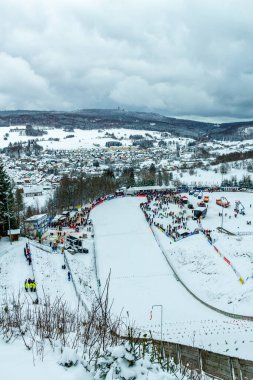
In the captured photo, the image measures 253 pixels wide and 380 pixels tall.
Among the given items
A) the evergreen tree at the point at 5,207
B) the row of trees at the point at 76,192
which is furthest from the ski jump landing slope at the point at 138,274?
the row of trees at the point at 76,192

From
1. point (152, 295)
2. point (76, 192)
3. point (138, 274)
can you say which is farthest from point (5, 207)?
point (76, 192)

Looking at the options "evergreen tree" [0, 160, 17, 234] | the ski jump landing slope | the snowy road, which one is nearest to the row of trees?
the ski jump landing slope

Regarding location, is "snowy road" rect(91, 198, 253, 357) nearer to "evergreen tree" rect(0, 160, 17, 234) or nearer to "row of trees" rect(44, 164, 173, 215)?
"evergreen tree" rect(0, 160, 17, 234)

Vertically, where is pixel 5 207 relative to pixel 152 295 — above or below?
above

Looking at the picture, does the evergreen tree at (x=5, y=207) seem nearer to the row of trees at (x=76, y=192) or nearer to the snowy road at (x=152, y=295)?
the snowy road at (x=152, y=295)

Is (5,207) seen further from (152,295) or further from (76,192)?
(76,192)

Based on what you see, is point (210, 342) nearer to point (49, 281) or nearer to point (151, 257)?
point (49, 281)

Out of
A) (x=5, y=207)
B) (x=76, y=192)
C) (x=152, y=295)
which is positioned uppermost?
(x=5, y=207)
